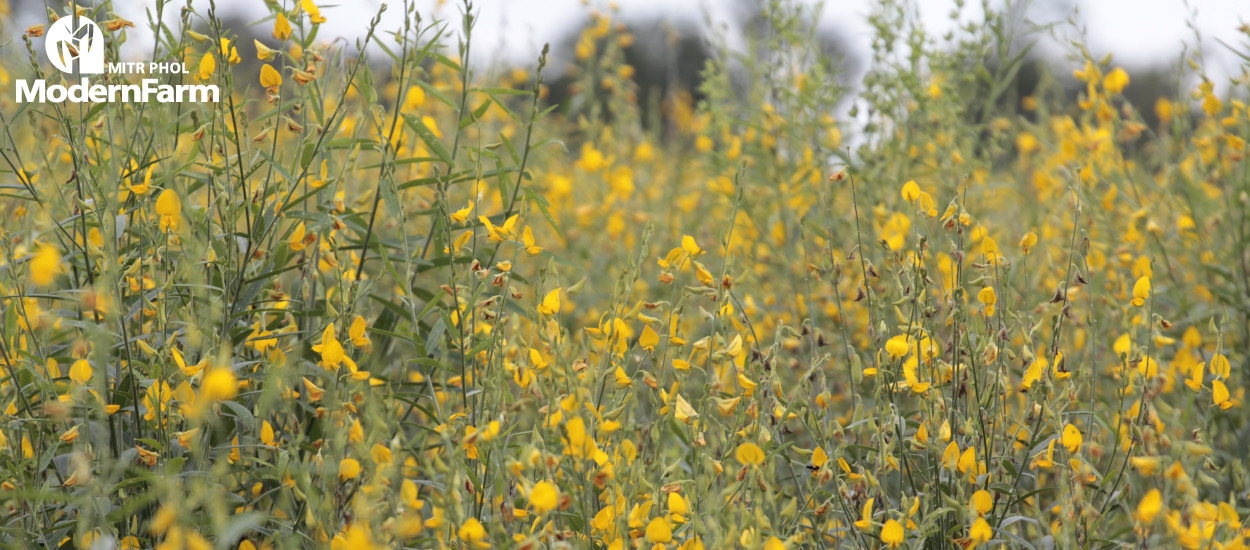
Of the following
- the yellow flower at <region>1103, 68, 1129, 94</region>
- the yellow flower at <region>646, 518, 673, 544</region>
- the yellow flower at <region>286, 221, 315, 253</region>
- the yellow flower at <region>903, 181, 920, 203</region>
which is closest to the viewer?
the yellow flower at <region>646, 518, 673, 544</region>

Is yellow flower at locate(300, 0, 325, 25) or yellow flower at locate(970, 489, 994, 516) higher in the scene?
yellow flower at locate(300, 0, 325, 25)

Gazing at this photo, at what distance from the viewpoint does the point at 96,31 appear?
1.62m

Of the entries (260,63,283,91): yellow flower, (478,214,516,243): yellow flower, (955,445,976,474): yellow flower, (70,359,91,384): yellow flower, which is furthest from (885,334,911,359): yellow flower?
(70,359,91,384): yellow flower

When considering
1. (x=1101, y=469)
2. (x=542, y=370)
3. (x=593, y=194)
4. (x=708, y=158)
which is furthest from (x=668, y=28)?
(x=542, y=370)

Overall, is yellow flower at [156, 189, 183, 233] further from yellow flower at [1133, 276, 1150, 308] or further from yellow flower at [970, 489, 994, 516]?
yellow flower at [1133, 276, 1150, 308]

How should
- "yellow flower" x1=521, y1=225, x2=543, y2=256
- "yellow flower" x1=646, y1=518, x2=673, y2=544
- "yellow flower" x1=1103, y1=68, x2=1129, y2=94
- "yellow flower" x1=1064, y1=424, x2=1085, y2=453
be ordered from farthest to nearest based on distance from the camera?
"yellow flower" x1=1103, y1=68, x2=1129, y2=94, "yellow flower" x1=521, y1=225, x2=543, y2=256, "yellow flower" x1=1064, y1=424, x2=1085, y2=453, "yellow flower" x1=646, y1=518, x2=673, y2=544

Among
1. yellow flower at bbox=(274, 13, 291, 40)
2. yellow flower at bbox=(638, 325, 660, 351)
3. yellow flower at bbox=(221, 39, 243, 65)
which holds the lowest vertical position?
yellow flower at bbox=(638, 325, 660, 351)

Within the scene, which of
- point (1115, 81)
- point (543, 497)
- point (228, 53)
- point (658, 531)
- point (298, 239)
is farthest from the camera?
point (1115, 81)

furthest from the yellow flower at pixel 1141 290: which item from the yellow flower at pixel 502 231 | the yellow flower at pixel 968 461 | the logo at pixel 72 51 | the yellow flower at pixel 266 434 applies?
the logo at pixel 72 51

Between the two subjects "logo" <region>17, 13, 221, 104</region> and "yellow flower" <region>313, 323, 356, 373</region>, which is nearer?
"yellow flower" <region>313, 323, 356, 373</region>

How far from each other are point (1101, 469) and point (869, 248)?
765mm

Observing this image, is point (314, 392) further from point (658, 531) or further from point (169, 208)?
point (658, 531)

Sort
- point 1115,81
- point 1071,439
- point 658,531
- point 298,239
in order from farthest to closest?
point 1115,81
point 298,239
point 1071,439
point 658,531

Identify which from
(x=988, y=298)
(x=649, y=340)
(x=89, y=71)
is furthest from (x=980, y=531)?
(x=89, y=71)
